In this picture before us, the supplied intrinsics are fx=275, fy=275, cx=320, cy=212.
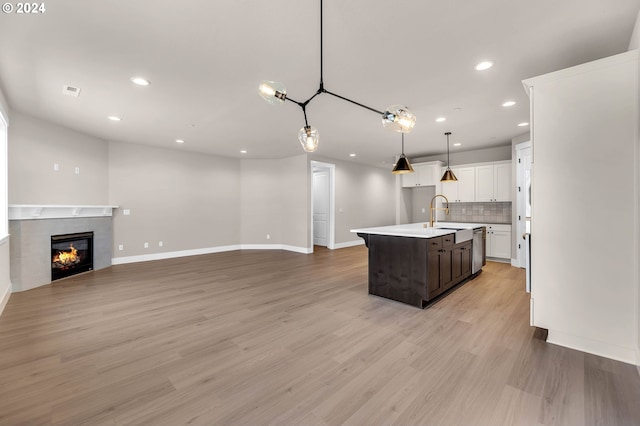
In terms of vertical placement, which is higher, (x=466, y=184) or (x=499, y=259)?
(x=466, y=184)

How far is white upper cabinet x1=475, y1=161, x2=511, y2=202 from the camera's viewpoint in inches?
243

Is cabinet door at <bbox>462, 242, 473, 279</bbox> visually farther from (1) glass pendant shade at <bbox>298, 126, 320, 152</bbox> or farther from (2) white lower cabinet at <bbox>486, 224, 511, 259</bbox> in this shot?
(1) glass pendant shade at <bbox>298, 126, 320, 152</bbox>

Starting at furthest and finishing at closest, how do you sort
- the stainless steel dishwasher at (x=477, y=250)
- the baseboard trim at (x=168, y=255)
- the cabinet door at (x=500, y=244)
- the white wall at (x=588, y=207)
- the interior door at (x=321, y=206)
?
the interior door at (x=321, y=206) → the baseboard trim at (x=168, y=255) → the cabinet door at (x=500, y=244) → the stainless steel dishwasher at (x=477, y=250) → the white wall at (x=588, y=207)

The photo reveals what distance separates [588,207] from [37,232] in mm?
7170

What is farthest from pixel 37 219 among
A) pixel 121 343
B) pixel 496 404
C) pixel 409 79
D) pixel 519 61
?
pixel 519 61

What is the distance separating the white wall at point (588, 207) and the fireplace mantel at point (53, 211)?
21.9ft

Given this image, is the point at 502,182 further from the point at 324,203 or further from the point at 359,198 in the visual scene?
the point at 324,203

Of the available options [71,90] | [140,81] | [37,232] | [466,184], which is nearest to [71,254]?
[37,232]

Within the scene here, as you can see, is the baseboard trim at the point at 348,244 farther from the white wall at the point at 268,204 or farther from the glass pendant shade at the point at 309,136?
the glass pendant shade at the point at 309,136

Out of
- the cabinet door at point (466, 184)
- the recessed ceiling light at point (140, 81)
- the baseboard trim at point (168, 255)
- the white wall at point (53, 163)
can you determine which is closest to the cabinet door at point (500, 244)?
the cabinet door at point (466, 184)

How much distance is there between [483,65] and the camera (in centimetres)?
281

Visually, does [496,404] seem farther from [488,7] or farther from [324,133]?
[324,133]

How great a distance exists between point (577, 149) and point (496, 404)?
215cm

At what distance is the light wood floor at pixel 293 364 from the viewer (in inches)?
66.8
